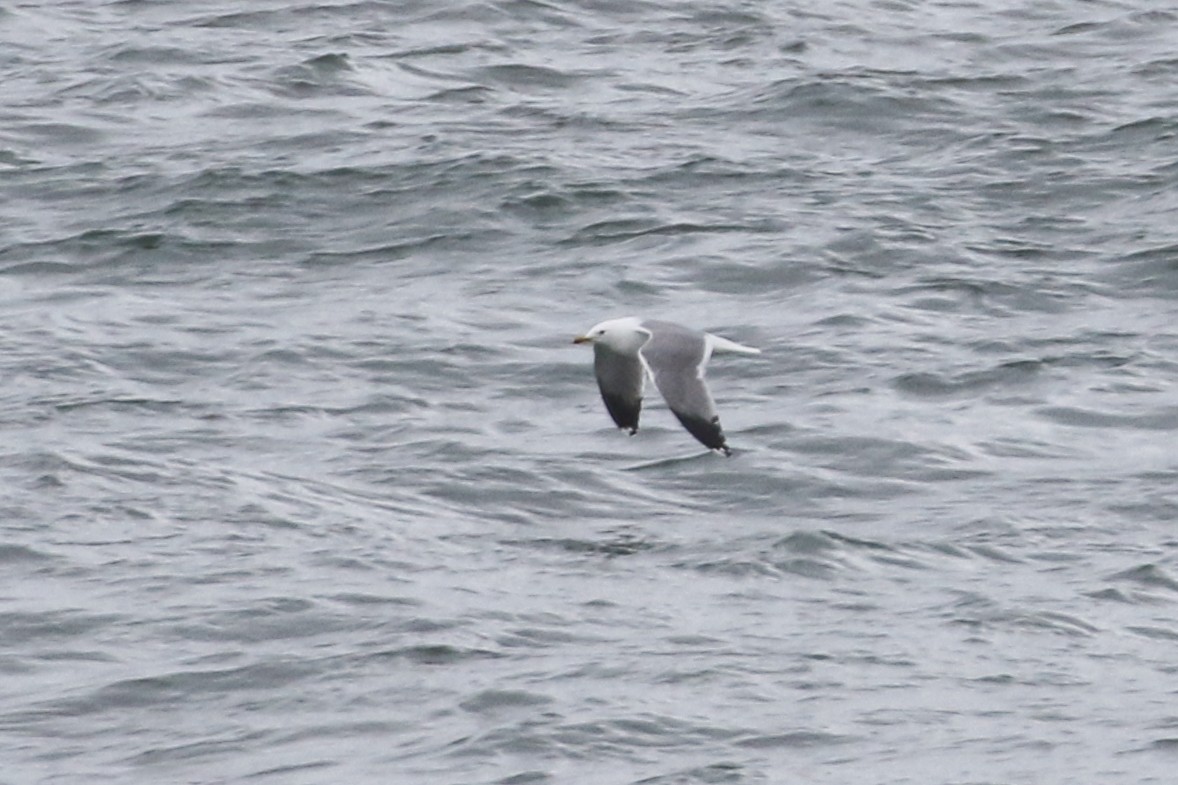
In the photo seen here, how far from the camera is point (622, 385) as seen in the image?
1378 centimetres

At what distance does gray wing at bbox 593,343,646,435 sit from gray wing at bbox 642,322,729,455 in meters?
0.38

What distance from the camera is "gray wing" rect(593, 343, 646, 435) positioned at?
13.8 meters

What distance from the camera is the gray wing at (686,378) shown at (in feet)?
41.4

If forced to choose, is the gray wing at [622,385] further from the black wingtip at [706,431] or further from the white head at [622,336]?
the black wingtip at [706,431]

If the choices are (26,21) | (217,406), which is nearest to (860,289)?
(217,406)

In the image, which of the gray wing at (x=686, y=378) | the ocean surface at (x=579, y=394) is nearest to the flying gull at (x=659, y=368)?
the gray wing at (x=686, y=378)

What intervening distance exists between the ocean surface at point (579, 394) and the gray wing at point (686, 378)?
0.70 meters

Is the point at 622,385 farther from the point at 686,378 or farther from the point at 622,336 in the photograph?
the point at 686,378

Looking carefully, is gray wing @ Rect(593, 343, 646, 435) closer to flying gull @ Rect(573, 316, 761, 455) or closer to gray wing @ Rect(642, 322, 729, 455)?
flying gull @ Rect(573, 316, 761, 455)

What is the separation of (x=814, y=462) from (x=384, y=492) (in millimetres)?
2146

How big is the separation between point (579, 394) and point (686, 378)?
288 cm

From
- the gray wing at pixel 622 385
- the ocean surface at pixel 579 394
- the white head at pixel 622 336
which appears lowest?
the ocean surface at pixel 579 394

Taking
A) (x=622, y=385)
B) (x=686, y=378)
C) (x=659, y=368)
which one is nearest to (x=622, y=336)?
(x=622, y=385)

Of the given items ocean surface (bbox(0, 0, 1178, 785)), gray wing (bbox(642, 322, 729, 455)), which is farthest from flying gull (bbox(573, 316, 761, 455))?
ocean surface (bbox(0, 0, 1178, 785))
